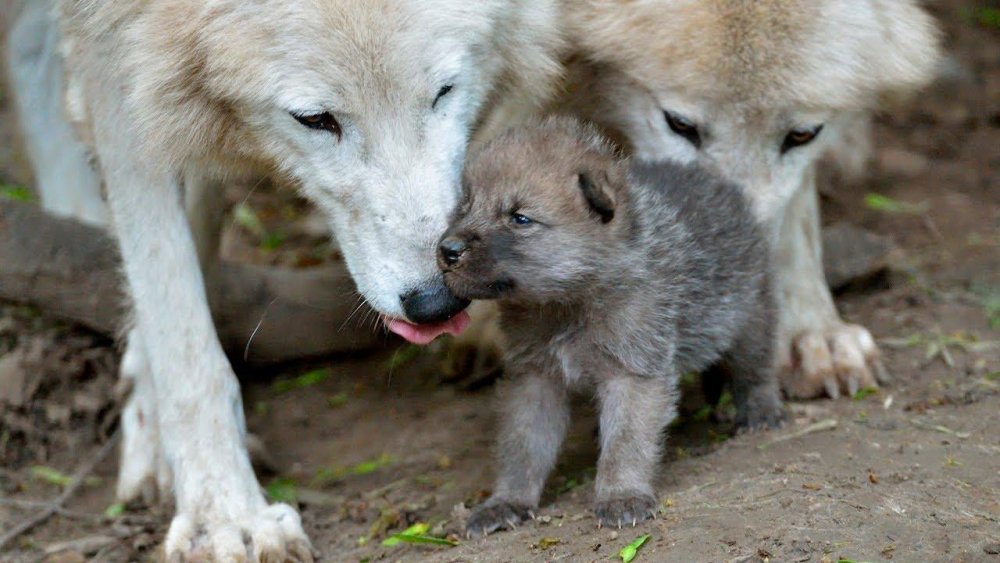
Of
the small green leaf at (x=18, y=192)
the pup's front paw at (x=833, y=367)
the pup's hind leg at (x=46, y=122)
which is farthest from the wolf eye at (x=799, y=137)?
A: the small green leaf at (x=18, y=192)

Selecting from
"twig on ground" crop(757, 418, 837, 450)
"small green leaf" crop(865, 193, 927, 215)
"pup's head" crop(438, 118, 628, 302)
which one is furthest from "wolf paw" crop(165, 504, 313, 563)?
"small green leaf" crop(865, 193, 927, 215)

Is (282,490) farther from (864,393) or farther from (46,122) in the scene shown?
(46,122)

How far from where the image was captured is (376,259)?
3.52 m

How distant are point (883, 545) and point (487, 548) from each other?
39.4 inches

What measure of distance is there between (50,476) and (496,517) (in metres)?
2.13

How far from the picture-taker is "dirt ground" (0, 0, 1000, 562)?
10.5ft

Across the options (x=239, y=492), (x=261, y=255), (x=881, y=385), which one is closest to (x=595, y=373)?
(x=239, y=492)

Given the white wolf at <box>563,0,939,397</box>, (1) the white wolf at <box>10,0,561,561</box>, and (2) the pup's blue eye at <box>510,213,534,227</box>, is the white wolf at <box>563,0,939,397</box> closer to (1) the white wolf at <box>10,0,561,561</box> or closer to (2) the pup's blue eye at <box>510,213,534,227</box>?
(1) the white wolf at <box>10,0,561,561</box>

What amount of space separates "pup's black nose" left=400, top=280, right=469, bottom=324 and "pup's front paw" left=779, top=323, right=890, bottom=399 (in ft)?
5.21

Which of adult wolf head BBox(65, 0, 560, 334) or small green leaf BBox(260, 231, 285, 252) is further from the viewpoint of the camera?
small green leaf BBox(260, 231, 285, 252)

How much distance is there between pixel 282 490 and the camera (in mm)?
4445

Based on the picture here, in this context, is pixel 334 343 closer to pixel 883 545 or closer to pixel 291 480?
pixel 291 480

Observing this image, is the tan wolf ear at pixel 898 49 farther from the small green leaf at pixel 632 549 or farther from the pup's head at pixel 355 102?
the small green leaf at pixel 632 549

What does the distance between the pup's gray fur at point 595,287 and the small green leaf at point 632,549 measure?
113mm
